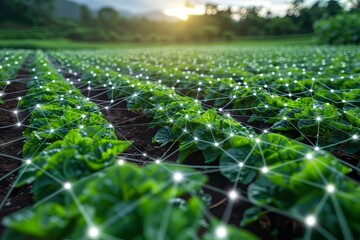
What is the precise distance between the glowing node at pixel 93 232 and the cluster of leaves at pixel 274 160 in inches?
37.4

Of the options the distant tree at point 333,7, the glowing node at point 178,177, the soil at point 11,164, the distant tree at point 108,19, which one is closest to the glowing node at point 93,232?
the glowing node at point 178,177

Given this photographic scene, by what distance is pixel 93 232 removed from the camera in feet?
4.34

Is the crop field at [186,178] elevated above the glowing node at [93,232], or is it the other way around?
the glowing node at [93,232]

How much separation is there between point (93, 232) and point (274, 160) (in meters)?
1.40

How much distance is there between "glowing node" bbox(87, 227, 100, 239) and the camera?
1315 mm

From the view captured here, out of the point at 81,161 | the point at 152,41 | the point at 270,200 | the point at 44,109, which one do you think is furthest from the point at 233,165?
the point at 152,41

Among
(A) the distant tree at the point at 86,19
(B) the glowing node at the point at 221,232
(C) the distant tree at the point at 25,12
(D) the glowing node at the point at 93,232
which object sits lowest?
(A) the distant tree at the point at 86,19

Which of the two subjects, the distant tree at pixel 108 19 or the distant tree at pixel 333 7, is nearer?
the distant tree at pixel 333 7

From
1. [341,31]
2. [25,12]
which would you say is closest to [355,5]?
[341,31]

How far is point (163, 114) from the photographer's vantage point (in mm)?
3885

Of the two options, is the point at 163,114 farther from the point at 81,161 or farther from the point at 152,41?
the point at 152,41

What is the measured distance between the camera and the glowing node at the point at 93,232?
1315 millimetres

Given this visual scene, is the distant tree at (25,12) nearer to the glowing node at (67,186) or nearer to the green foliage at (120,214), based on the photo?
the glowing node at (67,186)

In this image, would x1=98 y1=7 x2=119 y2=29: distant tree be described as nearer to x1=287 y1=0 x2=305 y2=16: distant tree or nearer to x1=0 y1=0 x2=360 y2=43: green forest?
x1=0 y1=0 x2=360 y2=43: green forest
